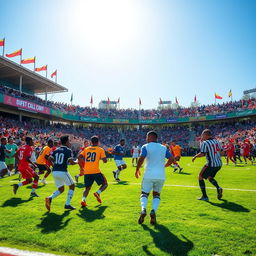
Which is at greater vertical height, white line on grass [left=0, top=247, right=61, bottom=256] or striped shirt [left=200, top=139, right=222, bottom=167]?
striped shirt [left=200, top=139, right=222, bottom=167]

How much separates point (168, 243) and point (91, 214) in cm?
231

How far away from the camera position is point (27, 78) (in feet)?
119

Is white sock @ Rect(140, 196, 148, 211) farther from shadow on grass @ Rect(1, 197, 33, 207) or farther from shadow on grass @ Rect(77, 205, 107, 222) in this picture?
shadow on grass @ Rect(1, 197, 33, 207)

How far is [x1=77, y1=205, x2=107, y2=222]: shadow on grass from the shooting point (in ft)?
16.1

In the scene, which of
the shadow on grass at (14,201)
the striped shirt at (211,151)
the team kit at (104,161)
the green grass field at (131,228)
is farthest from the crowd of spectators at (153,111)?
the striped shirt at (211,151)

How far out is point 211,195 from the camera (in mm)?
7016

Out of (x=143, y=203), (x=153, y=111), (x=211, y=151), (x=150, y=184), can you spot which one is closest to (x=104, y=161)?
(x=150, y=184)

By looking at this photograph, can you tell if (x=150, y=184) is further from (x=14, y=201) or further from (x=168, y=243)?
(x=14, y=201)

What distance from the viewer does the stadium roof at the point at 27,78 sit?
3076 centimetres

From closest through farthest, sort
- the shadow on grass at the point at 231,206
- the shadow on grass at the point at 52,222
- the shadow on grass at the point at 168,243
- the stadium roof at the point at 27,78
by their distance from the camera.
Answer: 1. the shadow on grass at the point at 168,243
2. the shadow on grass at the point at 52,222
3. the shadow on grass at the point at 231,206
4. the stadium roof at the point at 27,78

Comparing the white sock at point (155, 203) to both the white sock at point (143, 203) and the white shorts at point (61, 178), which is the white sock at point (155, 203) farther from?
the white shorts at point (61, 178)

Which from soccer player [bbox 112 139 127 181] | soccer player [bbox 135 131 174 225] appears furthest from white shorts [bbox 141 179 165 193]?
soccer player [bbox 112 139 127 181]

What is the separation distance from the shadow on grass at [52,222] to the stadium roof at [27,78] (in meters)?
29.8

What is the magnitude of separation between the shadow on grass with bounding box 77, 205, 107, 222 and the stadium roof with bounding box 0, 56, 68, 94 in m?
29.9
